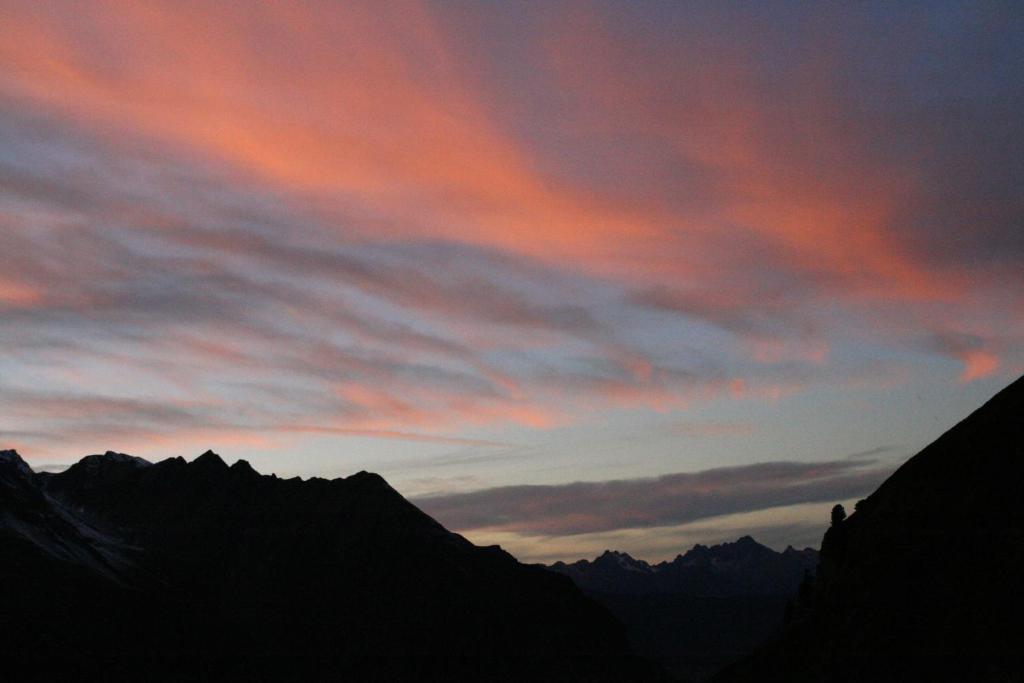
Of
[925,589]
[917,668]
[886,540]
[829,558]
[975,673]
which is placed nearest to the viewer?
[975,673]

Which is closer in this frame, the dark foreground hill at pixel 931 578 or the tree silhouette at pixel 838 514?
the dark foreground hill at pixel 931 578

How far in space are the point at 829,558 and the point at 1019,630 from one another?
57.9 m

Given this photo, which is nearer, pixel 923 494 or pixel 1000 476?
pixel 1000 476

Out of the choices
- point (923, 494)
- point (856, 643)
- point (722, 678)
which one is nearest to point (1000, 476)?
point (923, 494)

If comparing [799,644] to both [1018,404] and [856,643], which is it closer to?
[856,643]

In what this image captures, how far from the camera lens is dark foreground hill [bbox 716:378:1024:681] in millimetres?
124688

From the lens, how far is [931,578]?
13975cm

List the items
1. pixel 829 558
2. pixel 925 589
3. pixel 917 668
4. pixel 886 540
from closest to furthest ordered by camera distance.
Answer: pixel 917 668 < pixel 925 589 < pixel 886 540 < pixel 829 558

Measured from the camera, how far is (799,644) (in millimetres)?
162875

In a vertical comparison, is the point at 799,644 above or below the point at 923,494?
below

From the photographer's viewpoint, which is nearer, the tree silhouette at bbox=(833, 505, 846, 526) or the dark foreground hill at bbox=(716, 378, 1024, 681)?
the dark foreground hill at bbox=(716, 378, 1024, 681)

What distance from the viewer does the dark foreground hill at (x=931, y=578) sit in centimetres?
12469

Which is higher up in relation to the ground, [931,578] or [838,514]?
[838,514]

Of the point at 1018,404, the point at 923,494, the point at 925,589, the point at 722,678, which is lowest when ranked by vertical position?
the point at 722,678
